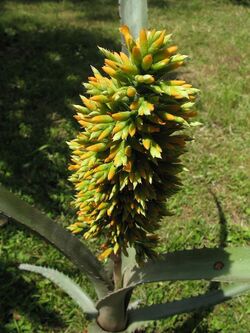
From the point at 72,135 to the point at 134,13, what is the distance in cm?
236

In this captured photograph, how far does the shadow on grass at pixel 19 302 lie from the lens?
247cm

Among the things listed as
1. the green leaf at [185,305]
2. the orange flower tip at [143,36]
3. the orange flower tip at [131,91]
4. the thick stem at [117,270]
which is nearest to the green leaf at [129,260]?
the thick stem at [117,270]

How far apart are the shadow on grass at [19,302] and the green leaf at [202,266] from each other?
1.02 metres

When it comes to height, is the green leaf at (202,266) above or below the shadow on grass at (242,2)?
above

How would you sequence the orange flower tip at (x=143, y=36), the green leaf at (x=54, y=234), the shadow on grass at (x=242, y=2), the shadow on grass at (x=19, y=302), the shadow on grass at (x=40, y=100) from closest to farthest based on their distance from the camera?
the orange flower tip at (x=143, y=36) < the green leaf at (x=54, y=234) < the shadow on grass at (x=19, y=302) < the shadow on grass at (x=40, y=100) < the shadow on grass at (x=242, y=2)

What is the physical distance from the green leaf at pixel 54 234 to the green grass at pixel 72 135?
67cm

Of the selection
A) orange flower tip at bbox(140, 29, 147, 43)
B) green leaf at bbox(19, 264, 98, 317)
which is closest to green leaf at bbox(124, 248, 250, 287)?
green leaf at bbox(19, 264, 98, 317)

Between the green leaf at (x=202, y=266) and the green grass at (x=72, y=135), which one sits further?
the green grass at (x=72, y=135)

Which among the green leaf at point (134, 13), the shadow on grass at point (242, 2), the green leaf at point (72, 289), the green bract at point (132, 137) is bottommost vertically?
the shadow on grass at point (242, 2)

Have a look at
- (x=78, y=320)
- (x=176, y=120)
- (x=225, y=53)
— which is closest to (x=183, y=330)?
(x=78, y=320)

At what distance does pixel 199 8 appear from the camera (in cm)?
702

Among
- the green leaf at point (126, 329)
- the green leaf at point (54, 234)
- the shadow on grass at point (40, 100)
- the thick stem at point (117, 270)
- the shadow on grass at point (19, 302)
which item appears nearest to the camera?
the green leaf at point (54, 234)

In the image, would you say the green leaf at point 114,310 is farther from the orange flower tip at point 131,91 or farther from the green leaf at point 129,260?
the orange flower tip at point 131,91

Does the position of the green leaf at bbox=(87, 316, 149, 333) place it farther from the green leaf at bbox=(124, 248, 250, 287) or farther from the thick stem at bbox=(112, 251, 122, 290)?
the green leaf at bbox=(124, 248, 250, 287)
